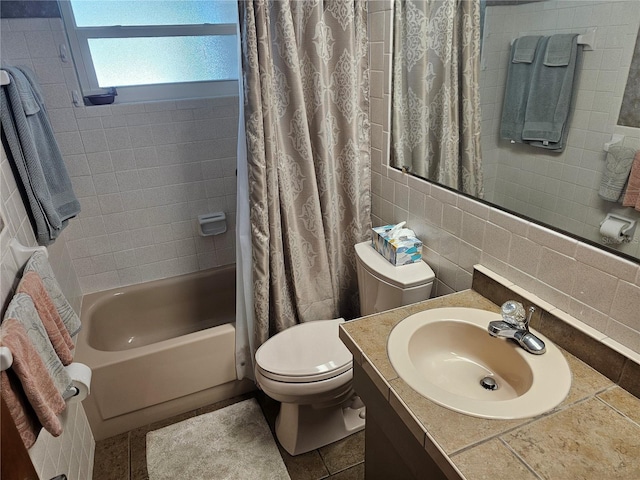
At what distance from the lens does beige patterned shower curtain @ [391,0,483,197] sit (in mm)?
1490

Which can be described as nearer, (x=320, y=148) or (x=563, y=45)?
(x=563, y=45)

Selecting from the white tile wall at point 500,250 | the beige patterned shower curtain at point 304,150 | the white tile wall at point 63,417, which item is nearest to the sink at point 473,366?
the white tile wall at point 500,250

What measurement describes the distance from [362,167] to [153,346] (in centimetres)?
124

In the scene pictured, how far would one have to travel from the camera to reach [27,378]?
956mm

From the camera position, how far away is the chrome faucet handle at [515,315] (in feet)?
3.64

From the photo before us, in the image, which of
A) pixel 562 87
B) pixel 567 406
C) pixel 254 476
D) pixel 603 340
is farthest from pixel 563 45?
pixel 254 476

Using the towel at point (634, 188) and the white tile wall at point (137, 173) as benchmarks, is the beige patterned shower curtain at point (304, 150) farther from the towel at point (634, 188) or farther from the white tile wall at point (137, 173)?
the towel at point (634, 188)

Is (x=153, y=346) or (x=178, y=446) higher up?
(x=153, y=346)

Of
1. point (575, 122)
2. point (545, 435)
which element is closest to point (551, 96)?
point (575, 122)

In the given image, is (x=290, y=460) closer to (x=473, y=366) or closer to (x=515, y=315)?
(x=473, y=366)

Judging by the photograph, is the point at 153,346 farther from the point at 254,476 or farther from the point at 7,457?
the point at 7,457

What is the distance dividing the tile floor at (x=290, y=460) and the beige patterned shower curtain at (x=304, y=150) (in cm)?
55

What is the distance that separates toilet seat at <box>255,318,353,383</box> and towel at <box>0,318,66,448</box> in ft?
2.50

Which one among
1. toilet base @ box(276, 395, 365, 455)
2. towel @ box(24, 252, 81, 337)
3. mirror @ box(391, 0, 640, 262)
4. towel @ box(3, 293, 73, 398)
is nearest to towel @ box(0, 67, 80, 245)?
towel @ box(24, 252, 81, 337)
